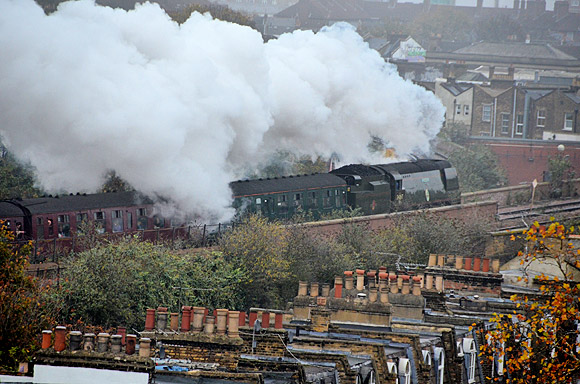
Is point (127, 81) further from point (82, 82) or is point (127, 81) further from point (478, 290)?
point (478, 290)

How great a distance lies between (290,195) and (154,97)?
6.10 metres

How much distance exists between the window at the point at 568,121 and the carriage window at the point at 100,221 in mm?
59917

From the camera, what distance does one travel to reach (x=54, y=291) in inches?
1208

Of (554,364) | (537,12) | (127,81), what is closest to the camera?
(554,364)

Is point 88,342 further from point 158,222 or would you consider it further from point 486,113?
point 486,113

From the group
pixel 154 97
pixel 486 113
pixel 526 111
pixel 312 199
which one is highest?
pixel 526 111

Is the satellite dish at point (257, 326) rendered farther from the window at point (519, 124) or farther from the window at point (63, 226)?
the window at point (519, 124)

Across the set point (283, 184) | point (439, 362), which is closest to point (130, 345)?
point (439, 362)

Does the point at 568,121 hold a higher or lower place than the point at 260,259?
higher

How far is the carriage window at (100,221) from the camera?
120ft

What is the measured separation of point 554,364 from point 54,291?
13.7 m

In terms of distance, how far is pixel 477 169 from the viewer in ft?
257

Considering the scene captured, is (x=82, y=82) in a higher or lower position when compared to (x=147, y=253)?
higher

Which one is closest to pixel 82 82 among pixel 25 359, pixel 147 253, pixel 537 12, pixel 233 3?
pixel 147 253
